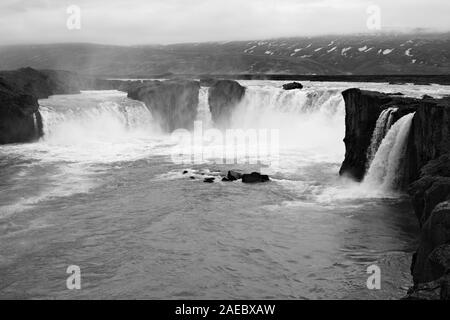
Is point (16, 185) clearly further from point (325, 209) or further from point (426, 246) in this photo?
point (426, 246)

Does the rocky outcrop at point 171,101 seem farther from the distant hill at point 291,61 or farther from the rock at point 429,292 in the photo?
the distant hill at point 291,61

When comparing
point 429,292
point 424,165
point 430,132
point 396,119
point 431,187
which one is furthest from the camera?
point 396,119

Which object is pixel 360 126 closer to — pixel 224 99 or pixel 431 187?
pixel 431 187

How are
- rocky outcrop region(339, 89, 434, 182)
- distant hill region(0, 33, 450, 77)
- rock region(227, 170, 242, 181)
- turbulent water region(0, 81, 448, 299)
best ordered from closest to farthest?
1. turbulent water region(0, 81, 448, 299)
2. rocky outcrop region(339, 89, 434, 182)
3. rock region(227, 170, 242, 181)
4. distant hill region(0, 33, 450, 77)

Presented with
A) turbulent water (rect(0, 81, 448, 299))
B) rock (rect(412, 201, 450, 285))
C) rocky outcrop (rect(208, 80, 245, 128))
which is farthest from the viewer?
rocky outcrop (rect(208, 80, 245, 128))

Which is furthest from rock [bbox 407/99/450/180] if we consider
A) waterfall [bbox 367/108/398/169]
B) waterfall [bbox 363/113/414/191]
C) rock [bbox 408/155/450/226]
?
waterfall [bbox 367/108/398/169]

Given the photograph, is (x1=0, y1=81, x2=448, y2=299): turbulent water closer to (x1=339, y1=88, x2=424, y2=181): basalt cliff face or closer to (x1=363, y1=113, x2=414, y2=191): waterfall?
(x1=363, y1=113, x2=414, y2=191): waterfall

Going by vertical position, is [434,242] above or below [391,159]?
below

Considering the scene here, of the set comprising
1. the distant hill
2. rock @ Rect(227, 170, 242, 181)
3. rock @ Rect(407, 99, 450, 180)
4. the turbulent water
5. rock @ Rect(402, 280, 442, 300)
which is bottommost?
the turbulent water

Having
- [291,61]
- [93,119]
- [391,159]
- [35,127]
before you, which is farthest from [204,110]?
[291,61]
